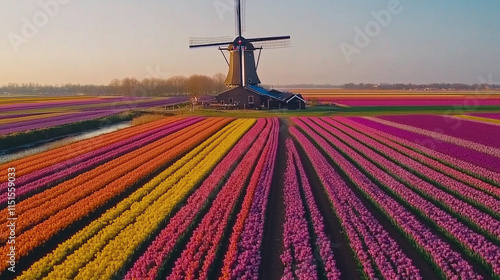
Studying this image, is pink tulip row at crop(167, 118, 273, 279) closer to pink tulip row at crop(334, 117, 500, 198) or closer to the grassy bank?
pink tulip row at crop(334, 117, 500, 198)

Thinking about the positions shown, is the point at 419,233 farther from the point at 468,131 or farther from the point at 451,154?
the point at 468,131

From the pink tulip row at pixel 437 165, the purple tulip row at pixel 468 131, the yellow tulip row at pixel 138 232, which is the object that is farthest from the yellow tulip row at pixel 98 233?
the purple tulip row at pixel 468 131

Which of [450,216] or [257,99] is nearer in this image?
[450,216]

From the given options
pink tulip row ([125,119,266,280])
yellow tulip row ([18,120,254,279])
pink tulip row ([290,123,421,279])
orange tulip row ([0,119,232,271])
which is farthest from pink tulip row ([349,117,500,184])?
orange tulip row ([0,119,232,271])

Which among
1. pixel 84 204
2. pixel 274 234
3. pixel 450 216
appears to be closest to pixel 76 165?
pixel 84 204

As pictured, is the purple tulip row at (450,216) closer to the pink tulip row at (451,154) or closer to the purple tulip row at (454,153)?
the pink tulip row at (451,154)
